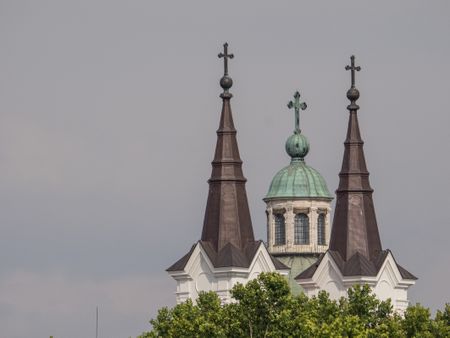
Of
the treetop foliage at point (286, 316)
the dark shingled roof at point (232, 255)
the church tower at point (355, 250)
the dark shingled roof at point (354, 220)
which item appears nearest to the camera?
the treetop foliage at point (286, 316)

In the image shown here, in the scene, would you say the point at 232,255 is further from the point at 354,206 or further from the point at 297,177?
the point at 297,177

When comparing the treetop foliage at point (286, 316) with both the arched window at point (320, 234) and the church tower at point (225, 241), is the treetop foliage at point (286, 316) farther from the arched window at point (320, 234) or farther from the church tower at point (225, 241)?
the arched window at point (320, 234)

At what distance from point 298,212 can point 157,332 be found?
20717mm

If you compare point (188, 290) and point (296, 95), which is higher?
point (296, 95)

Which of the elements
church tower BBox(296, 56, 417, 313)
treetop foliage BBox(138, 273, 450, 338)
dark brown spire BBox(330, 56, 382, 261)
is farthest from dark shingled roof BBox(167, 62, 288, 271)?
treetop foliage BBox(138, 273, 450, 338)

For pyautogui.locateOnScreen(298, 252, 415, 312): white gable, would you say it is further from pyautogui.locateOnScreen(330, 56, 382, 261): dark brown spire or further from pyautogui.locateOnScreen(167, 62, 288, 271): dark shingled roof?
pyautogui.locateOnScreen(167, 62, 288, 271): dark shingled roof

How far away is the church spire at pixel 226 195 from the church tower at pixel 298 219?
5.17 metres

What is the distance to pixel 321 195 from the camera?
172500mm

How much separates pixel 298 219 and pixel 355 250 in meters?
6.44

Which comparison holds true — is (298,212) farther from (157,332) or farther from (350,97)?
(157,332)

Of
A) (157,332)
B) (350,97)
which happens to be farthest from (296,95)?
(157,332)

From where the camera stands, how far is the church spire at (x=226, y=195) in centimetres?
16612

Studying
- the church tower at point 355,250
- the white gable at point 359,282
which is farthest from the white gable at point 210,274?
the church tower at point 355,250

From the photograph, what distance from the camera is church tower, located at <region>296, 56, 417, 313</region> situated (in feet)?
545
